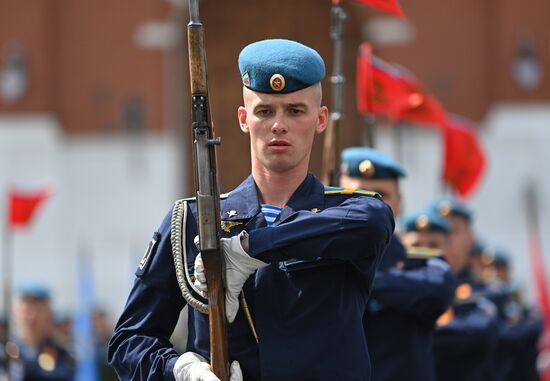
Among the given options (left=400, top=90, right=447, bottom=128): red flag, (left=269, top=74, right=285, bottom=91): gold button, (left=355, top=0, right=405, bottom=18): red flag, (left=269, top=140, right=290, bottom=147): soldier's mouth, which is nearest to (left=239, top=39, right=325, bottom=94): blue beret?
(left=269, top=74, right=285, bottom=91): gold button

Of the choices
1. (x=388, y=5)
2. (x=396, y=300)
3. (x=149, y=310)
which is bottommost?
(x=396, y=300)

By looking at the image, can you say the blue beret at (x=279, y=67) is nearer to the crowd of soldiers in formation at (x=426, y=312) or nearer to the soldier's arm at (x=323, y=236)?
the soldier's arm at (x=323, y=236)

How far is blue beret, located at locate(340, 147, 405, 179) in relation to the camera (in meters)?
5.07

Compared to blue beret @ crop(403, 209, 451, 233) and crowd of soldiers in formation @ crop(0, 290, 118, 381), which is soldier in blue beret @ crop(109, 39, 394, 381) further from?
crowd of soldiers in formation @ crop(0, 290, 118, 381)

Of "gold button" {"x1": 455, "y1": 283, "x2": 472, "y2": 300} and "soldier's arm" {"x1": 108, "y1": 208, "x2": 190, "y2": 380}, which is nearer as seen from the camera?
"soldier's arm" {"x1": 108, "y1": 208, "x2": 190, "y2": 380}

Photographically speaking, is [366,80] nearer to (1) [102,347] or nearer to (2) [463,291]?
(2) [463,291]

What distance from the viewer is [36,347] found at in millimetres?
8195

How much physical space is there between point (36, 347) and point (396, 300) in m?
3.85

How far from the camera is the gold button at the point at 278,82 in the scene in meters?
3.31

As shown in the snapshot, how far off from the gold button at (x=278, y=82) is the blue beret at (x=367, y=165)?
1.78m

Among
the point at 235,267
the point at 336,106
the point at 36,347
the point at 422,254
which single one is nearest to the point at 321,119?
the point at 235,267

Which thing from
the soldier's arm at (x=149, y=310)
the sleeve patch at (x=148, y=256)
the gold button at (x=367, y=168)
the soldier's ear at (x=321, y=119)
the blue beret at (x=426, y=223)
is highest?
the soldier's ear at (x=321, y=119)

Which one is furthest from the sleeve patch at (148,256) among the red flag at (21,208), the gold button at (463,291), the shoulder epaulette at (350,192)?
the red flag at (21,208)

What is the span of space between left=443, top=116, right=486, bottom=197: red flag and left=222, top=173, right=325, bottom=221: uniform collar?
4633mm
